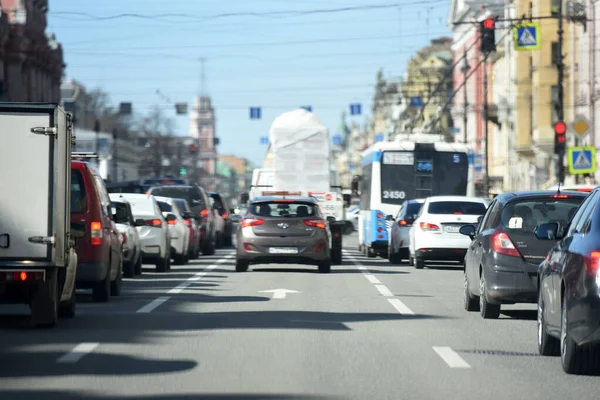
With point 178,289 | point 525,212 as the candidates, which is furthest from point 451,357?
point 178,289

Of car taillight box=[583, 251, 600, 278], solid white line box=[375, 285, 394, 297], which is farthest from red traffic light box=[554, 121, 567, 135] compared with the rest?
car taillight box=[583, 251, 600, 278]

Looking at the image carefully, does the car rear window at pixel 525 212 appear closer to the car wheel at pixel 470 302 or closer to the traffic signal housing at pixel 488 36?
the car wheel at pixel 470 302

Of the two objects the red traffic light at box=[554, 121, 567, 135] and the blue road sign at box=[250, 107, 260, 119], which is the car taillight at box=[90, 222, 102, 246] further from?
the blue road sign at box=[250, 107, 260, 119]

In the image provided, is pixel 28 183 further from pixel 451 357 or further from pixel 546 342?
pixel 546 342

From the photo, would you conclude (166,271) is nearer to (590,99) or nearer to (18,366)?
(18,366)

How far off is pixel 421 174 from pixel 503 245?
24844mm

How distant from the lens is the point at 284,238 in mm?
31375

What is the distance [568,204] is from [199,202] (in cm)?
2623

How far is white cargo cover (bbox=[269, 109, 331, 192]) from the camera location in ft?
142

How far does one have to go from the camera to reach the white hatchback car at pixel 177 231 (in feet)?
117

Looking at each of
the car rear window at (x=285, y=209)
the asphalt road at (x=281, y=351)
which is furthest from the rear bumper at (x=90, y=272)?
the car rear window at (x=285, y=209)

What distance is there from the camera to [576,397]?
34.7 ft

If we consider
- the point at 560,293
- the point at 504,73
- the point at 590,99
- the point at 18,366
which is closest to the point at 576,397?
the point at 560,293

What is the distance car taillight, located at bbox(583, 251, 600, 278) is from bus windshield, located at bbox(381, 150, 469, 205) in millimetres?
30942
